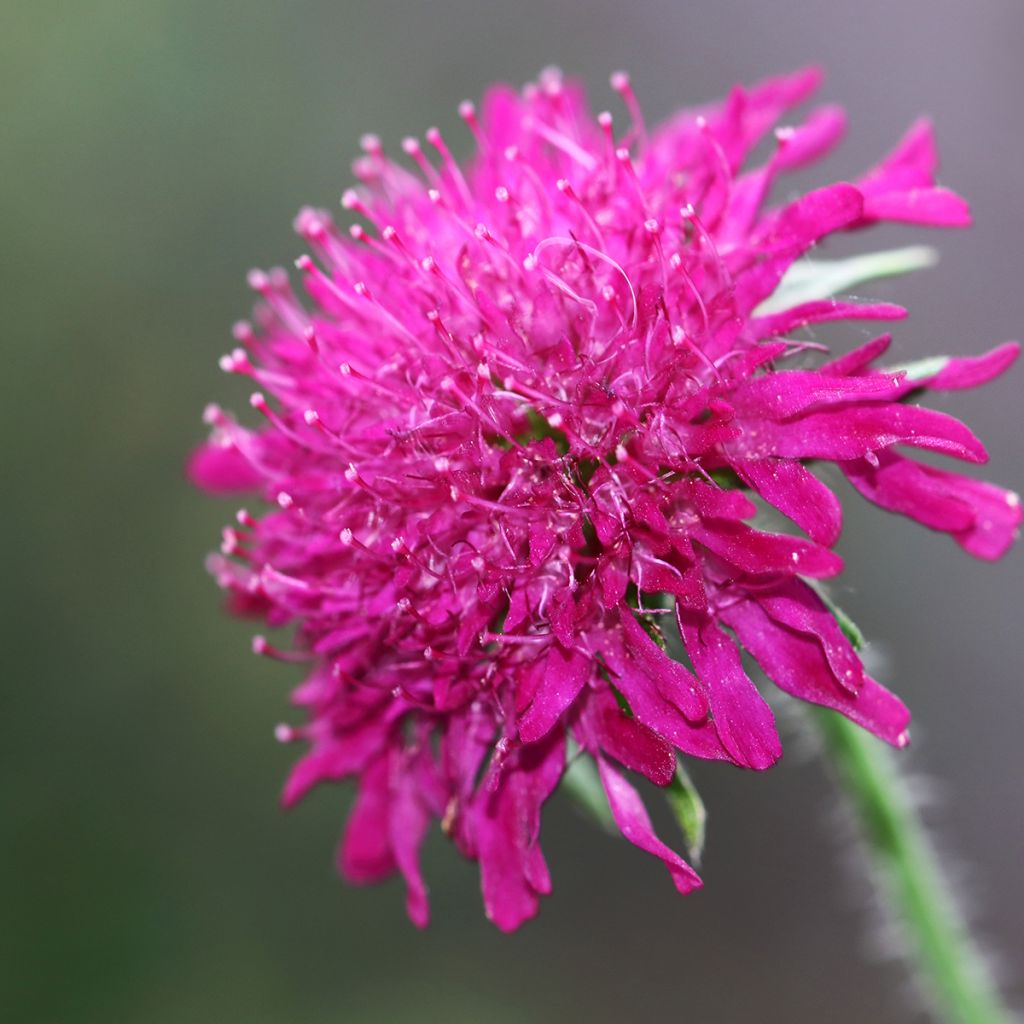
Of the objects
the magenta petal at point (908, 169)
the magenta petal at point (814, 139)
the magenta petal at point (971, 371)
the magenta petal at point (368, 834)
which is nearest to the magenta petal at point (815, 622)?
the magenta petal at point (971, 371)

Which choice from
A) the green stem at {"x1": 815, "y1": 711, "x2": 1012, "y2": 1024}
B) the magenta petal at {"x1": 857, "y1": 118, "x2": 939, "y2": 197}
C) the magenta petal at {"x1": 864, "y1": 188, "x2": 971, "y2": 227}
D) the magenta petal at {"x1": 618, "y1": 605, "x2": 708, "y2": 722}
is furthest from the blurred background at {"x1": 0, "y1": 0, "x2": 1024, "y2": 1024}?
the magenta petal at {"x1": 618, "y1": 605, "x2": 708, "y2": 722}

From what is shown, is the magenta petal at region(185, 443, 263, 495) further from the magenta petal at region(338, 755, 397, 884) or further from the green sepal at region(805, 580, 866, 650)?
the green sepal at region(805, 580, 866, 650)

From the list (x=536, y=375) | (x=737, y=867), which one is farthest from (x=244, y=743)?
(x=536, y=375)

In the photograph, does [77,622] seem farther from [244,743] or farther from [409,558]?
[409,558]

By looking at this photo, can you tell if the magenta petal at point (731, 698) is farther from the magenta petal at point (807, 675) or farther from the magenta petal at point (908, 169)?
the magenta petal at point (908, 169)

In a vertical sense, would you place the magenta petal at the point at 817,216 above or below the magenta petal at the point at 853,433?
above

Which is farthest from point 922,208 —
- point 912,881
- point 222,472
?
point 222,472
